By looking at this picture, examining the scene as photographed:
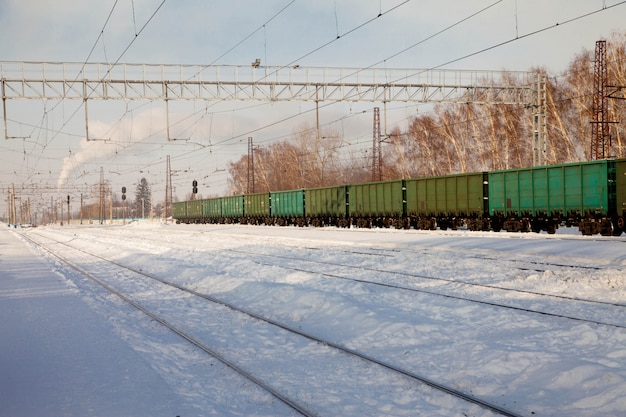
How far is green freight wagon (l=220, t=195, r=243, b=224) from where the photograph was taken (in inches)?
2247

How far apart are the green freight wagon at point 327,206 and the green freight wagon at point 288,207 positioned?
774mm

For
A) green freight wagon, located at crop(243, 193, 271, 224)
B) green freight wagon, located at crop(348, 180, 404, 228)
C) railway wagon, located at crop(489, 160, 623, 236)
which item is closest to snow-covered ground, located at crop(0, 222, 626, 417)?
railway wagon, located at crop(489, 160, 623, 236)

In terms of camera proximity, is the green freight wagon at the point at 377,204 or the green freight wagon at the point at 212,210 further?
the green freight wagon at the point at 212,210

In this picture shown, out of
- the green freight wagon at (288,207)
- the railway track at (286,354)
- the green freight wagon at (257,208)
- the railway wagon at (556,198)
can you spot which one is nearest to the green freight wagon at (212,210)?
the green freight wagon at (257,208)

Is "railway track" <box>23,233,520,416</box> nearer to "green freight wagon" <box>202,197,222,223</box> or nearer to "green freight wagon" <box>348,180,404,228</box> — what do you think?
"green freight wagon" <box>348,180,404,228</box>

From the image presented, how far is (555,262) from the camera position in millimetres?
14789

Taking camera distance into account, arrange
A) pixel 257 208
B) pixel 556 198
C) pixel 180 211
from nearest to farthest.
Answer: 1. pixel 556 198
2. pixel 257 208
3. pixel 180 211

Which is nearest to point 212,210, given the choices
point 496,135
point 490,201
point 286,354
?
point 496,135

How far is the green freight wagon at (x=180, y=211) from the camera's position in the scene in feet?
249

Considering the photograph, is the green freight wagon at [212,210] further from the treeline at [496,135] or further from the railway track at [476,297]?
the railway track at [476,297]

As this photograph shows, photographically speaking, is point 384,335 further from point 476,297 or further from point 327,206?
point 327,206

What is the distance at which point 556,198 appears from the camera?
926 inches

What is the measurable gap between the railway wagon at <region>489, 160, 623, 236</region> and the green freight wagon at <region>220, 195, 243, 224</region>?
34062 millimetres

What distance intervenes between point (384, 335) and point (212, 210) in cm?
5786
